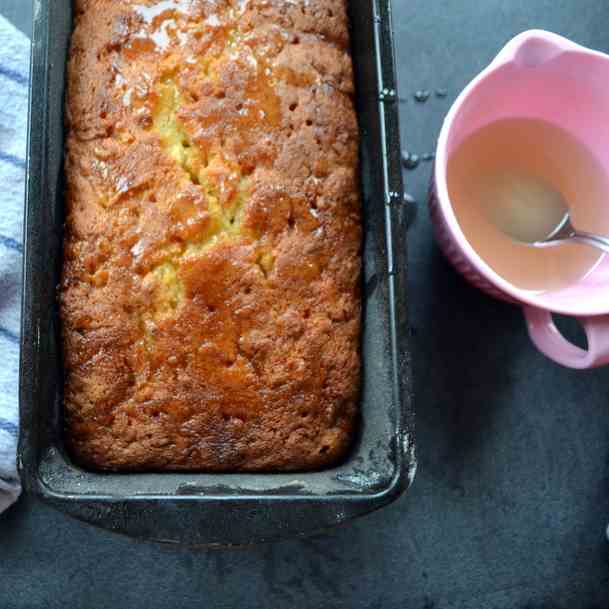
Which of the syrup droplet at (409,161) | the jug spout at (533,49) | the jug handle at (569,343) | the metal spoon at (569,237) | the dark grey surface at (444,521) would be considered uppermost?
the jug spout at (533,49)

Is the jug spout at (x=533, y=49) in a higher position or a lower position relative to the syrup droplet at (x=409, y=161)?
higher

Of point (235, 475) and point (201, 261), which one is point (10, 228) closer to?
point (201, 261)

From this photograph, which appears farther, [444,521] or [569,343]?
[444,521]


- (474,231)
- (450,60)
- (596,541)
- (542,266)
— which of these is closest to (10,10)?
(450,60)

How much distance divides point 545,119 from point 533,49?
0.16 metres

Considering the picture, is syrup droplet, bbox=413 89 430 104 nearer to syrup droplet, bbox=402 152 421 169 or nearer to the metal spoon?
syrup droplet, bbox=402 152 421 169

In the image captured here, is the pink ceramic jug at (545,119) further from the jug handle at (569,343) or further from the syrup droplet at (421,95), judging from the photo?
the syrup droplet at (421,95)

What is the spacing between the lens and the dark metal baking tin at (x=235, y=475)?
35.6 inches

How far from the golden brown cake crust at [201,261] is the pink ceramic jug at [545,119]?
15cm

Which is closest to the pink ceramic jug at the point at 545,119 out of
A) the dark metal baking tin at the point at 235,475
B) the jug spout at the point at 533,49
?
the jug spout at the point at 533,49

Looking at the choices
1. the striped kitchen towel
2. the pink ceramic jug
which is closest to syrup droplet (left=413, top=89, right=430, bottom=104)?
the pink ceramic jug

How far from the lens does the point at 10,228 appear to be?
3.88 feet

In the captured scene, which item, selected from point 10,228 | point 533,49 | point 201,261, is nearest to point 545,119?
point 533,49

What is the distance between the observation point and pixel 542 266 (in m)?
1.19
